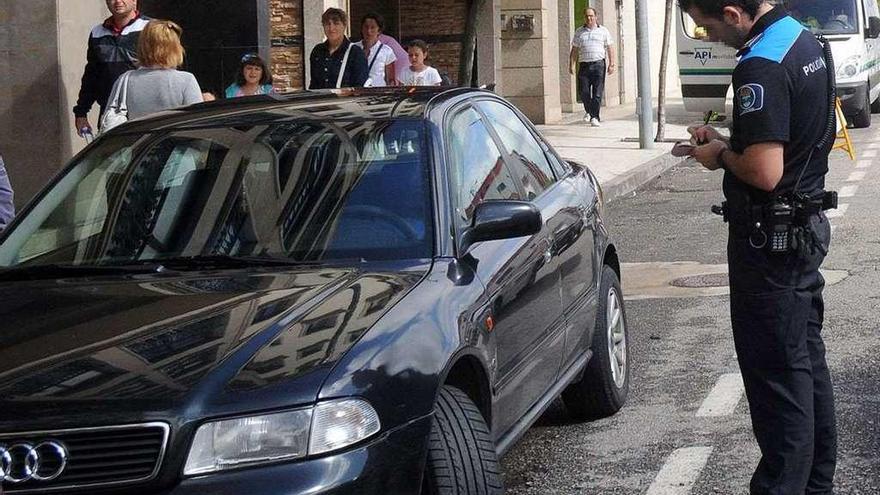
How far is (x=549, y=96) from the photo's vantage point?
2605 cm

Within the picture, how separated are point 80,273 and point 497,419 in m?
1.43

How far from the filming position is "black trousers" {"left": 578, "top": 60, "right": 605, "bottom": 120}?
24703 millimetres

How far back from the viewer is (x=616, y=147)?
21016mm

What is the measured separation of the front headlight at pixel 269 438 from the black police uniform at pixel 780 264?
144 cm

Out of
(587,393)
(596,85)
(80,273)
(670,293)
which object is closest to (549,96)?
(596,85)

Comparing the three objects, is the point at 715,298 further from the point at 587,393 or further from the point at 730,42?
the point at 730,42

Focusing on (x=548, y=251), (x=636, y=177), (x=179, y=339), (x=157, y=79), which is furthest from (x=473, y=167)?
(x=636, y=177)

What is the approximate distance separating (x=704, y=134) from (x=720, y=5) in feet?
1.39

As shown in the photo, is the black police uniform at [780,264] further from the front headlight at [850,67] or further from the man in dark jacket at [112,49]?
the front headlight at [850,67]

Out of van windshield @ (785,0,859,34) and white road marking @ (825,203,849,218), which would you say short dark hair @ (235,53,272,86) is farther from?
van windshield @ (785,0,859,34)

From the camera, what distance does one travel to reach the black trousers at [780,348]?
15.3 ft

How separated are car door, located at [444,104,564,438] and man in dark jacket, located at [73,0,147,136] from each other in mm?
4274

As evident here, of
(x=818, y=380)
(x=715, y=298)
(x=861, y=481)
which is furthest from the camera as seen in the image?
(x=715, y=298)

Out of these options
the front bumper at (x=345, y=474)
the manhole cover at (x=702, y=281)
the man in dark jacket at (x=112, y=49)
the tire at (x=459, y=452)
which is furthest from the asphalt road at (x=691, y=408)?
the man in dark jacket at (x=112, y=49)
